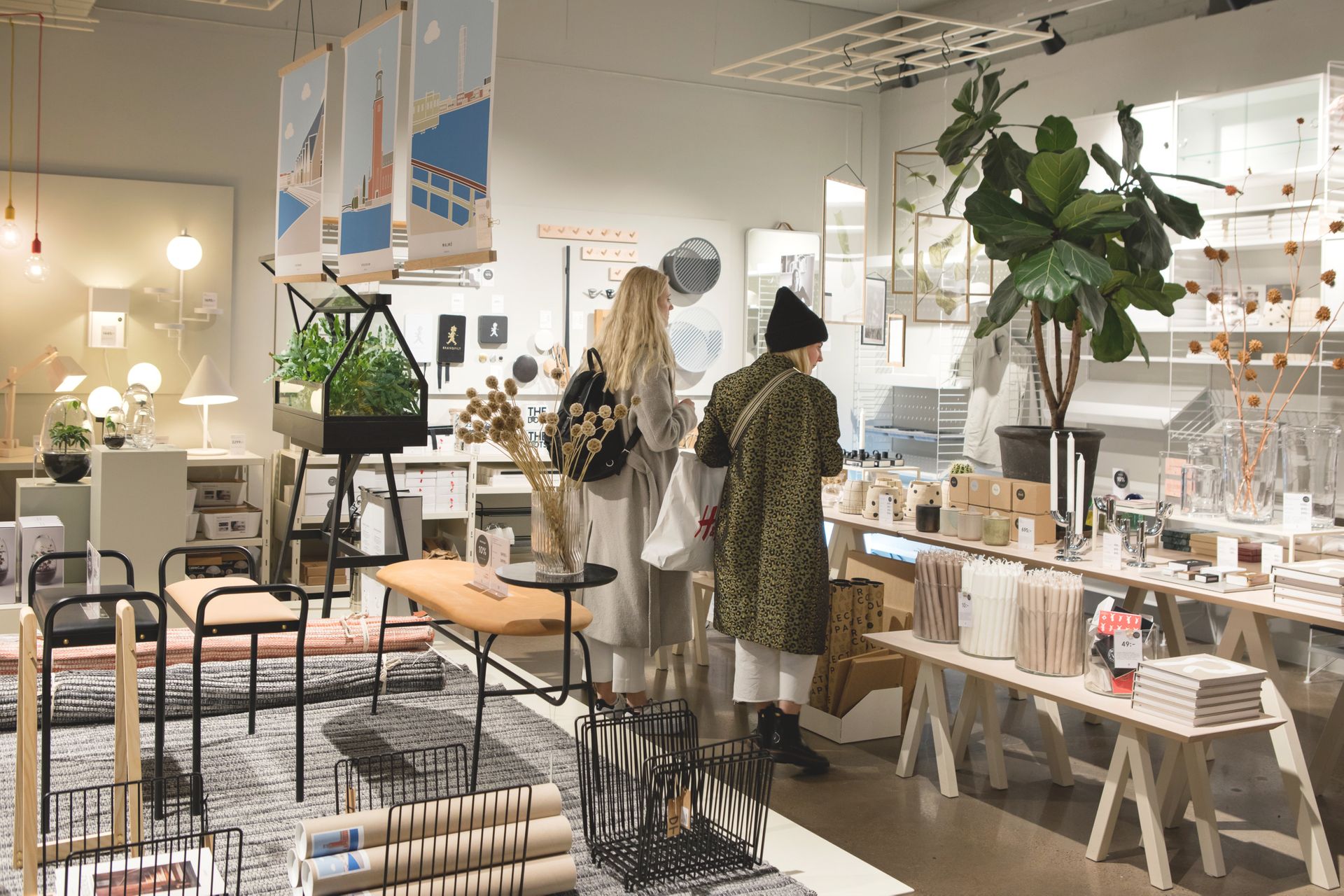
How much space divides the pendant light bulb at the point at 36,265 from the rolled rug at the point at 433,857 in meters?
5.12

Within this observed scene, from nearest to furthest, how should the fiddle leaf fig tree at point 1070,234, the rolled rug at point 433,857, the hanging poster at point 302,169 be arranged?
the rolled rug at point 433,857 < the fiddle leaf fig tree at point 1070,234 < the hanging poster at point 302,169

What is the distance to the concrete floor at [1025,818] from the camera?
3.38m

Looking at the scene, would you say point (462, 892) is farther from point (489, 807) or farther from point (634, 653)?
point (634, 653)

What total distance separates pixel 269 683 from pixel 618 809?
5.54 ft

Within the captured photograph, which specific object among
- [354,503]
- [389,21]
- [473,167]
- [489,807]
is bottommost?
[489,807]

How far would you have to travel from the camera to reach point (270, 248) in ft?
24.5

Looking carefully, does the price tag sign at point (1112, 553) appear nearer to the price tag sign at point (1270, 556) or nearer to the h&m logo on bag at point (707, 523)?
the price tag sign at point (1270, 556)

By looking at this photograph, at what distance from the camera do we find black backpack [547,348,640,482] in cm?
412

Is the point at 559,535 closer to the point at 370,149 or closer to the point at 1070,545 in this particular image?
the point at 370,149

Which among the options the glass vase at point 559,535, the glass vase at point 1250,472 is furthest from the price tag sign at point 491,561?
the glass vase at point 1250,472

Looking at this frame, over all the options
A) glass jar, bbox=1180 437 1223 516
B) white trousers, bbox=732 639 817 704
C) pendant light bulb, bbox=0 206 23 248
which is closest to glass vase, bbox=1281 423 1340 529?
glass jar, bbox=1180 437 1223 516

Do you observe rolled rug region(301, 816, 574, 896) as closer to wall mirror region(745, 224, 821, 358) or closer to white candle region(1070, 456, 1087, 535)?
white candle region(1070, 456, 1087, 535)

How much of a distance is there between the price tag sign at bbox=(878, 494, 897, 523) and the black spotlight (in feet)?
14.2

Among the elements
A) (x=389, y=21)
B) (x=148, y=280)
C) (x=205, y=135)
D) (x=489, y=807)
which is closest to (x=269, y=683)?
(x=489, y=807)
